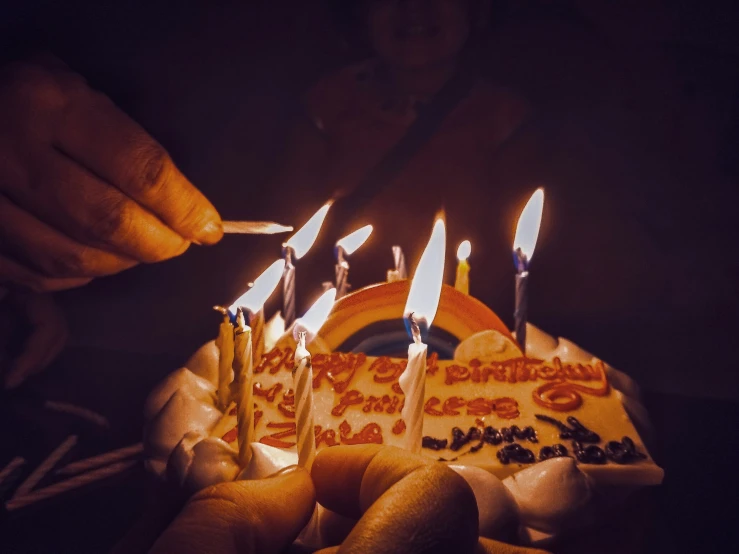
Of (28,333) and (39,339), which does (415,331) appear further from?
(28,333)

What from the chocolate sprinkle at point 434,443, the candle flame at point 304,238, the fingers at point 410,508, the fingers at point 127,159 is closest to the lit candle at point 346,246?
the candle flame at point 304,238

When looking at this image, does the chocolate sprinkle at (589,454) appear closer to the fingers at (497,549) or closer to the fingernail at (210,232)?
the fingers at (497,549)

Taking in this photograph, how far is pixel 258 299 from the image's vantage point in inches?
66.6

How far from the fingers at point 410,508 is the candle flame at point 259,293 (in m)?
0.63

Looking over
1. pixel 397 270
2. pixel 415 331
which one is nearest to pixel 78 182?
pixel 397 270

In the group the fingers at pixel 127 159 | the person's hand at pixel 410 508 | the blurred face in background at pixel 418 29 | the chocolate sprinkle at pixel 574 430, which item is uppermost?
the blurred face in background at pixel 418 29

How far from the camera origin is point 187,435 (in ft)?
5.74

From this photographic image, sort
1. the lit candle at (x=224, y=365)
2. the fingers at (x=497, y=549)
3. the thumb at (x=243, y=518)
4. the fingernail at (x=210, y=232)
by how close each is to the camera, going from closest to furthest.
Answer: the thumb at (x=243, y=518)
the fingers at (x=497, y=549)
the lit candle at (x=224, y=365)
the fingernail at (x=210, y=232)

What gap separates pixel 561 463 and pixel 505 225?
249 cm

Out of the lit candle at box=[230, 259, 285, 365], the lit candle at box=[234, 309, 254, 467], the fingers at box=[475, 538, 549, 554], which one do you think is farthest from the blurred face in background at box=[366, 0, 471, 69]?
the fingers at box=[475, 538, 549, 554]

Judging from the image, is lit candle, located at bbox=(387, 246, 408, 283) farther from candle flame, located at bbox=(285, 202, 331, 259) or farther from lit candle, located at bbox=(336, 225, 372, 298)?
candle flame, located at bbox=(285, 202, 331, 259)

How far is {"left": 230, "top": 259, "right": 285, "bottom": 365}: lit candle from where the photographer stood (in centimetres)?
165

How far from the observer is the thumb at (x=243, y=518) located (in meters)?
0.94

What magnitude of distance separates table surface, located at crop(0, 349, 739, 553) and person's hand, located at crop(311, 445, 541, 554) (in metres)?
0.96
